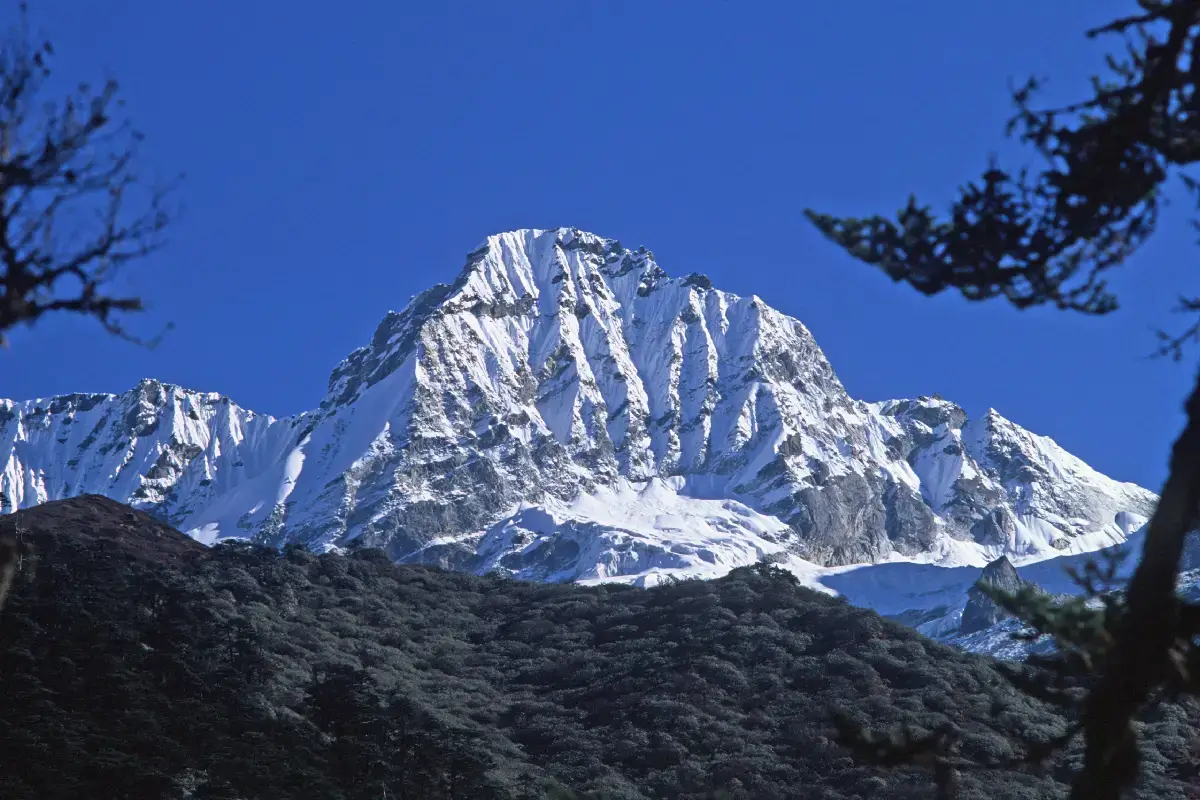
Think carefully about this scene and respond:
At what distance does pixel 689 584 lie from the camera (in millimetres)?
83000

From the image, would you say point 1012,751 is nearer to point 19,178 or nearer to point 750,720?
point 750,720

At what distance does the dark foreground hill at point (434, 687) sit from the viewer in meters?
45.5

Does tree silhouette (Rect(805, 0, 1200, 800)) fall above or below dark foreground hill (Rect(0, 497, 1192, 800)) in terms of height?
below

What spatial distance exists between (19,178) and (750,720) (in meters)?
52.0

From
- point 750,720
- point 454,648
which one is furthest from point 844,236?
point 454,648

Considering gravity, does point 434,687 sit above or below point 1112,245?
above

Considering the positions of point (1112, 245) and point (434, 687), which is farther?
point (434, 687)

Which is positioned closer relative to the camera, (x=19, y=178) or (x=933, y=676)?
(x=19, y=178)

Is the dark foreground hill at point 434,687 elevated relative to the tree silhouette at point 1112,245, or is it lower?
elevated

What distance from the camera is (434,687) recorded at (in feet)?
218

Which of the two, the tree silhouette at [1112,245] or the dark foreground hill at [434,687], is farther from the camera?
the dark foreground hill at [434,687]

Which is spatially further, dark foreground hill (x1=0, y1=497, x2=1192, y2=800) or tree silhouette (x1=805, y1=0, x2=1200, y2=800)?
dark foreground hill (x1=0, y1=497, x2=1192, y2=800)

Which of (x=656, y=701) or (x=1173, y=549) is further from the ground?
(x=656, y=701)

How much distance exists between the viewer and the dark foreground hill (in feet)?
149
